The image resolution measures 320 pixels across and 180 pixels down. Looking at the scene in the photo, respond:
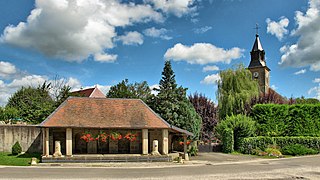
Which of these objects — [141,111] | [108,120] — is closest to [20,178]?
[108,120]

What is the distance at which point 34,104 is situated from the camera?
36906 millimetres

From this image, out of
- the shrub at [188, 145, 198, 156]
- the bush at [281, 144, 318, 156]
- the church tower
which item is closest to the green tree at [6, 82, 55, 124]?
the shrub at [188, 145, 198, 156]

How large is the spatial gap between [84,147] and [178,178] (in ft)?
44.3

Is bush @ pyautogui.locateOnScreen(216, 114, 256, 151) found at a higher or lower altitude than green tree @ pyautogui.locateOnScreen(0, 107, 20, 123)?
lower

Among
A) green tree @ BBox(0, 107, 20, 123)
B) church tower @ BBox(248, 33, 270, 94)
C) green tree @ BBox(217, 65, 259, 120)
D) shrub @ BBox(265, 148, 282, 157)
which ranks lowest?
shrub @ BBox(265, 148, 282, 157)

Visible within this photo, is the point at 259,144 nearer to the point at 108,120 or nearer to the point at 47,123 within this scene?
the point at 108,120

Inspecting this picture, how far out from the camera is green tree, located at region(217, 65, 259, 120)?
1442 inches

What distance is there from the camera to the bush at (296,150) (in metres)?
28.2

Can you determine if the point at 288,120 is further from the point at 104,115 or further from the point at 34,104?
the point at 34,104

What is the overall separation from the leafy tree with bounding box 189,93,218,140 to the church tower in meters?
22.4

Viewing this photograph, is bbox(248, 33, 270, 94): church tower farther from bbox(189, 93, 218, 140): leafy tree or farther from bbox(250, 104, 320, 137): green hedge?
bbox(250, 104, 320, 137): green hedge

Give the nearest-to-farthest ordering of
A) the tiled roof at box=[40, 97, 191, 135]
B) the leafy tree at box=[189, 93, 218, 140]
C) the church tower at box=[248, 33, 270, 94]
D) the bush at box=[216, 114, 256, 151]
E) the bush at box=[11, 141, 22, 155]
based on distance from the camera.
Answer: the tiled roof at box=[40, 97, 191, 135] < the bush at box=[11, 141, 22, 155] < the bush at box=[216, 114, 256, 151] < the leafy tree at box=[189, 93, 218, 140] < the church tower at box=[248, 33, 270, 94]

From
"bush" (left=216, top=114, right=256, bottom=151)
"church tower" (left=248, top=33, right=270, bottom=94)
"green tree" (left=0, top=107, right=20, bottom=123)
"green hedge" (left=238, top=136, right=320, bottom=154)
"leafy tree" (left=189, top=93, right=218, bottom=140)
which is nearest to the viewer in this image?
"green hedge" (left=238, top=136, right=320, bottom=154)

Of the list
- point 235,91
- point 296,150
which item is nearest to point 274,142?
point 296,150
